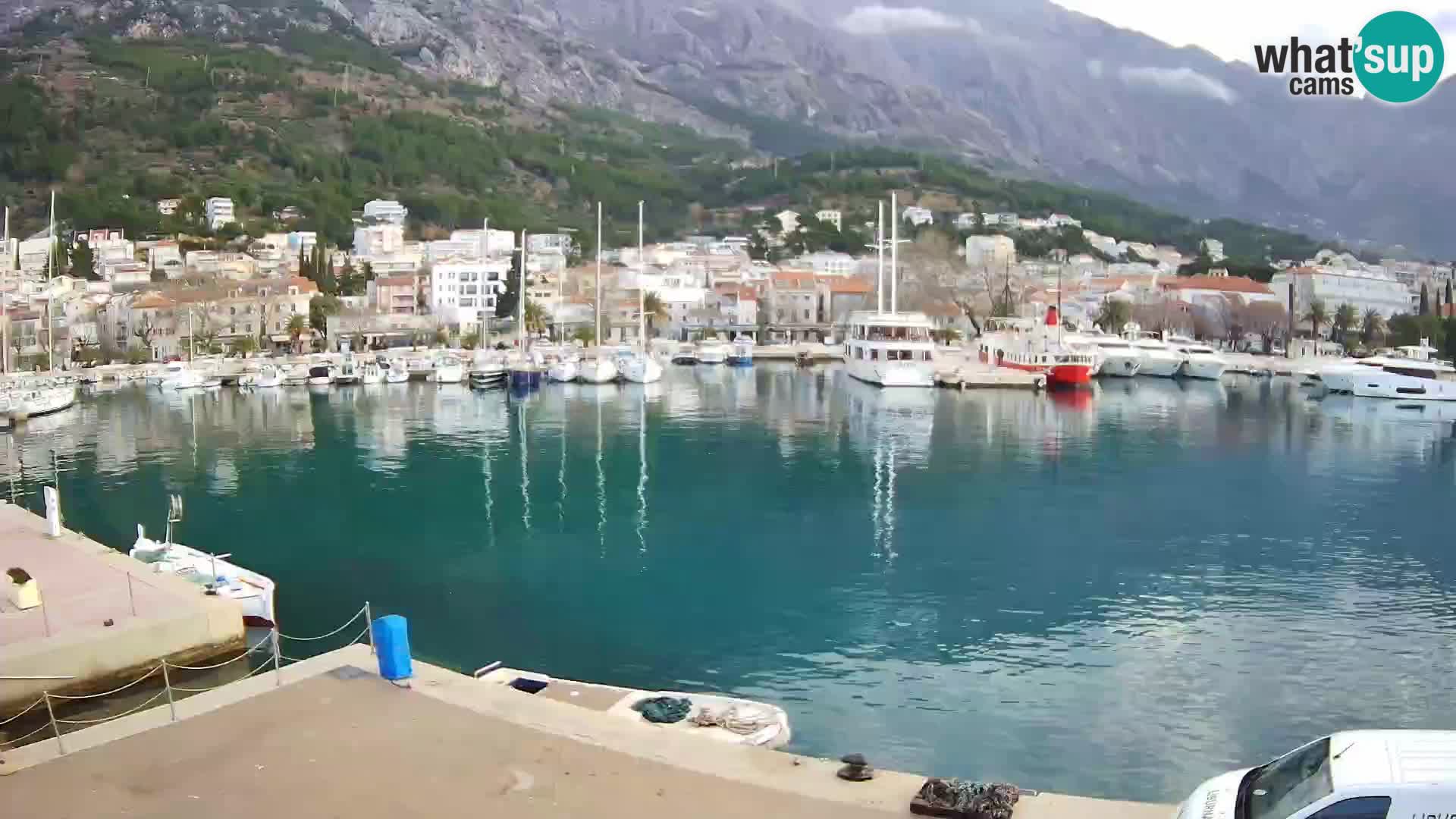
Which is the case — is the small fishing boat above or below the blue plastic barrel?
below

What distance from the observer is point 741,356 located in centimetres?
6100

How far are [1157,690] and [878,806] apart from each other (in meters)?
5.79

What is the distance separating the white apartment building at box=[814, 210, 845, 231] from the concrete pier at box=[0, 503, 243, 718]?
102m

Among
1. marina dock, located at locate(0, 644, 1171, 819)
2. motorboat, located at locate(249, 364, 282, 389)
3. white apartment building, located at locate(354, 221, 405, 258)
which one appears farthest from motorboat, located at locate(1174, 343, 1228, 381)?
white apartment building, located at locate(354, 221, 405, 258)

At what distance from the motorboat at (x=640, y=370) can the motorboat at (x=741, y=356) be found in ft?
37.4

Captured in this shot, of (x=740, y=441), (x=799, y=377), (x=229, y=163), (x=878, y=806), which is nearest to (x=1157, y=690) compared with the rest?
(x=878, y=806)

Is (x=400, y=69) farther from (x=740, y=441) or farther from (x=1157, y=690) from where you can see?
(x=1157, y=690)

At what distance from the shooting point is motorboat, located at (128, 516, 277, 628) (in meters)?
13.0

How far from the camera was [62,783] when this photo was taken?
22.9ft

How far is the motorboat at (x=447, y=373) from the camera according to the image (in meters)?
49.5

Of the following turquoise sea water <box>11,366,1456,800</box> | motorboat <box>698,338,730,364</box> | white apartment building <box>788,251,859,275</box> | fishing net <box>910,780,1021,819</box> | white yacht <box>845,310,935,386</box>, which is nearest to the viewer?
fishing net <box>910,780,1021,819</box>

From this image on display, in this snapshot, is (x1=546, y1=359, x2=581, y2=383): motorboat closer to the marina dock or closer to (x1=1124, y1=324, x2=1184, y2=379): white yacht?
(x1=1124, y1=324, x2=1184, y2=379): white yacht

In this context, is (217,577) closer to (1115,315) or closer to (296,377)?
(296,377)

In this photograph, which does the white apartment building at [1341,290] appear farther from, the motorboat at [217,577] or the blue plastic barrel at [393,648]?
the blue plastic barrel at [393,648]
